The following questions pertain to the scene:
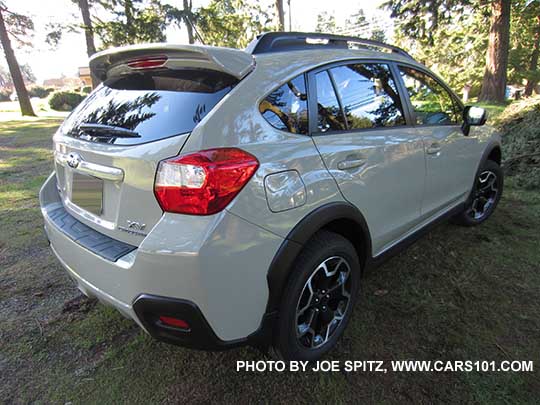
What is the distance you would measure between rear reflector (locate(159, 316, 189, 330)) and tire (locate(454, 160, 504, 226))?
3034mm

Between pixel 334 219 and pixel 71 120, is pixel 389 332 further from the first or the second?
pixel 71 120

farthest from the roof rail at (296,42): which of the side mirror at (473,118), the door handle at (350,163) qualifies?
the side mirror at (473,118)

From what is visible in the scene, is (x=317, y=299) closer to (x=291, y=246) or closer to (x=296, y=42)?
(x=291, y=246)

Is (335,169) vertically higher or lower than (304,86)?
lower

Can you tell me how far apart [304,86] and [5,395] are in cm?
230

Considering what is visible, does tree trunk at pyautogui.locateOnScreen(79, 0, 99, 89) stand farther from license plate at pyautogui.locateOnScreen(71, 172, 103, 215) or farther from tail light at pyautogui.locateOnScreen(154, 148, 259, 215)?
tail light at pyautogui.locateOnScreen(154, 148, 259, 215)

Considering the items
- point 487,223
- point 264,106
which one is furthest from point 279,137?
point 487,223

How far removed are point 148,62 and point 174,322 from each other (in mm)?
1325

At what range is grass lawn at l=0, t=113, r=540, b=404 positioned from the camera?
1852mm

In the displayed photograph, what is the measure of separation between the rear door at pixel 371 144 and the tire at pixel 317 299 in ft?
0.95

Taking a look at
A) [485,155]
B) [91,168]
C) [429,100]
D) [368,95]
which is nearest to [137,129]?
[91,168]

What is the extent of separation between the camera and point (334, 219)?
1.86 metres

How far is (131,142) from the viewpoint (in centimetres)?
158

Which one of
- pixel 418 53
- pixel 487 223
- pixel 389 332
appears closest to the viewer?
pixel 389 332
